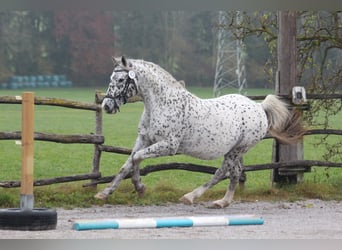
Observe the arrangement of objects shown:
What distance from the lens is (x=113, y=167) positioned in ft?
42.5

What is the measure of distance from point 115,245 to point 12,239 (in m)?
0.79

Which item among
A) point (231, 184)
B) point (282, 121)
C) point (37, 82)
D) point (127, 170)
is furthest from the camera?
point (37, 82)

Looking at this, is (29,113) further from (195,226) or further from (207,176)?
(207,176)

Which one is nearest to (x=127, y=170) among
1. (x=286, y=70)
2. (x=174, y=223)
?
(x=174, y=223)

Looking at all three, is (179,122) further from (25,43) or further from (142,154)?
(25,43)

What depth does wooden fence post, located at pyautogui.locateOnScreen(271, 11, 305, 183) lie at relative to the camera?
30.1 ft

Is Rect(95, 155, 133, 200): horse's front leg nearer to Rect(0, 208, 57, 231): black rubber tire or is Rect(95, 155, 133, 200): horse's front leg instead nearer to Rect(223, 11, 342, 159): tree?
Rect(0, 208, 57, 231): black rubber tire

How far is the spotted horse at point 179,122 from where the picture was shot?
7.38 meters

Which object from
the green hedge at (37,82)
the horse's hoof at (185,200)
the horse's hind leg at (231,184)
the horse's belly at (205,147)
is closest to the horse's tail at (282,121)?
the horse's hind leg at (231,184)

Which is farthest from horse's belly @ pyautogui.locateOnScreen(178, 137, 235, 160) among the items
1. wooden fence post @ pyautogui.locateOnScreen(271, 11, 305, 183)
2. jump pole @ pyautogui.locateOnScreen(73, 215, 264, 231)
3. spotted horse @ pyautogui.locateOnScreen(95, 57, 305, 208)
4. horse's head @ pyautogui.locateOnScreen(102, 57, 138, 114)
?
wooden fence post @ pyautogui.locateOnScreen(271, 11, 305, 183)

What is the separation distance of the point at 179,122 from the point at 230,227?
56.6 inches

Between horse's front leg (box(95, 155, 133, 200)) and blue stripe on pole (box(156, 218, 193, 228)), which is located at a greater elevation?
horse's front leg (box(95, 155, 133, 200))

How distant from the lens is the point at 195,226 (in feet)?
20.9

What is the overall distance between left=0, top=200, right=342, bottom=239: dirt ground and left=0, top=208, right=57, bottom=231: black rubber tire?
8 centimetres
